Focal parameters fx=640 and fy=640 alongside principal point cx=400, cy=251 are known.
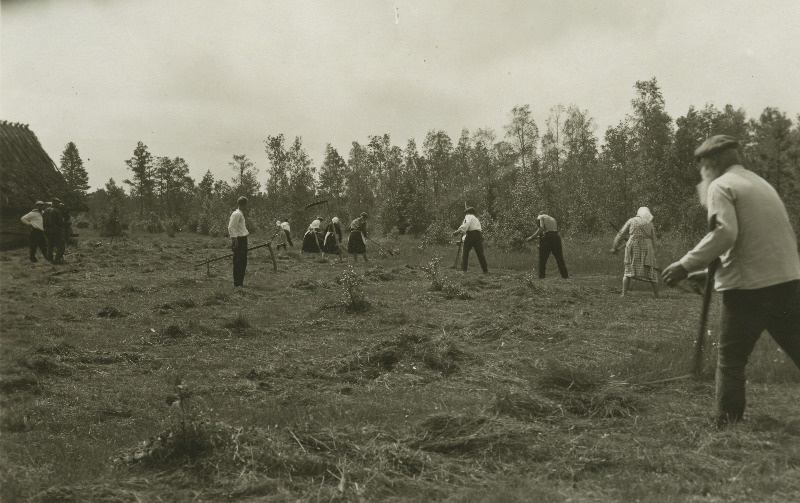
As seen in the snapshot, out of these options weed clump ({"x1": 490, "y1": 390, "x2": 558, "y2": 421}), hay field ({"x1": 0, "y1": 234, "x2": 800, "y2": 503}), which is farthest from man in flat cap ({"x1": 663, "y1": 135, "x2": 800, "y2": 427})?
weed clump ({"x1": 490, "y1": 390, "x2": 558, "y2": 421})

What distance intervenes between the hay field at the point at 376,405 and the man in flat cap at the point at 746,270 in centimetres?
42

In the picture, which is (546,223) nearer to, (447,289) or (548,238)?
(548,238)

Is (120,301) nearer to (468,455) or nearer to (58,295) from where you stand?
(58,295)

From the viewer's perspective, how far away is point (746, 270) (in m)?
4.31

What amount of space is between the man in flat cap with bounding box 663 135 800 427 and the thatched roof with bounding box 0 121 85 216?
25659 millimetres

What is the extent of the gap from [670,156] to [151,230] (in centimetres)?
3587

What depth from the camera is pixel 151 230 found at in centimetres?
4778

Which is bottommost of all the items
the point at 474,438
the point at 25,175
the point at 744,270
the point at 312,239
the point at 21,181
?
the point at 474,438

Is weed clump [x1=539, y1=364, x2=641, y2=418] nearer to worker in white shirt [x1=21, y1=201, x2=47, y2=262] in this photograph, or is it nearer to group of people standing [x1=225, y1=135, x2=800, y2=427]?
group of people standing [x1=225, y1=135, x2=800, y2=427]

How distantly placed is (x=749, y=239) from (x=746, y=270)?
0.21 m

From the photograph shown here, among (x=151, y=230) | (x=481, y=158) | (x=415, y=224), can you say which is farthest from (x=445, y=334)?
(x=481, y=158)

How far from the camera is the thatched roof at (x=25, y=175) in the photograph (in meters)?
26.0

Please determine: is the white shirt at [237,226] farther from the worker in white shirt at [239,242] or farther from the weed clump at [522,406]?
the weed clump at [522,406]

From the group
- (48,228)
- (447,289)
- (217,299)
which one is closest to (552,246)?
(447,289)
